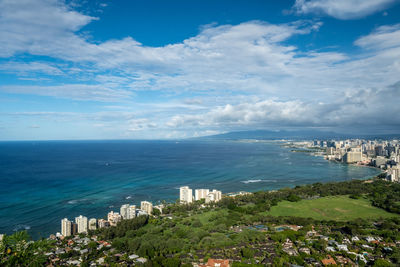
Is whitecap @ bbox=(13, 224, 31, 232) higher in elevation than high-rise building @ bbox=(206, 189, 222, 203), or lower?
lower

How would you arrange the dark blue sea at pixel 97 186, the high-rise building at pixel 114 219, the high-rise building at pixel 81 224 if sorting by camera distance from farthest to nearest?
the dark blue sea at pixel 97 186, the high-rise building at pixel 114 219, the high-rise building at pixel 81 224

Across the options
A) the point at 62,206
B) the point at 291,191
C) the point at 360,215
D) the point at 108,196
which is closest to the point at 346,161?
the point at 291,191

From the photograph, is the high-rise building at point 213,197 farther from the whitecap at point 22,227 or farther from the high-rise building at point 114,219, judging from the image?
the whitecap at point 22,227

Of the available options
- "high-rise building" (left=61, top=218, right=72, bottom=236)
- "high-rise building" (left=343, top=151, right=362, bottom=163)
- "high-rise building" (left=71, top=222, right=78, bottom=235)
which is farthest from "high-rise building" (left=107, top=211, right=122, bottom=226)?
"high-rise building" (left=343, top=151, right=362, bottom=163)

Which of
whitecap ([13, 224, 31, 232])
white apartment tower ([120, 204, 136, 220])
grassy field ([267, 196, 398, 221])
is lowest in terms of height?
whitecap ([13, 224, 31, 232])

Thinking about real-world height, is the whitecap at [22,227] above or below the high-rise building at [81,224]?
below

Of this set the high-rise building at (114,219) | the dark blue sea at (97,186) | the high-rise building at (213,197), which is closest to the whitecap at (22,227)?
the dark blue sea at (97,186)

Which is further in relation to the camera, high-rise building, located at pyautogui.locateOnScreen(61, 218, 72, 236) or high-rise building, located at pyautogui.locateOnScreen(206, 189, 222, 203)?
high-rise building, located at pyautogui.locateOnScreen(206, 189, 222, 203)

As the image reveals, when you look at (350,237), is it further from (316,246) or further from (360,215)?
(360,215)

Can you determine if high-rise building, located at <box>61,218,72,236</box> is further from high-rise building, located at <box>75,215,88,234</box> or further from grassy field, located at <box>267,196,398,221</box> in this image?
grassy field, located at <box>267,196,398,221</box>
